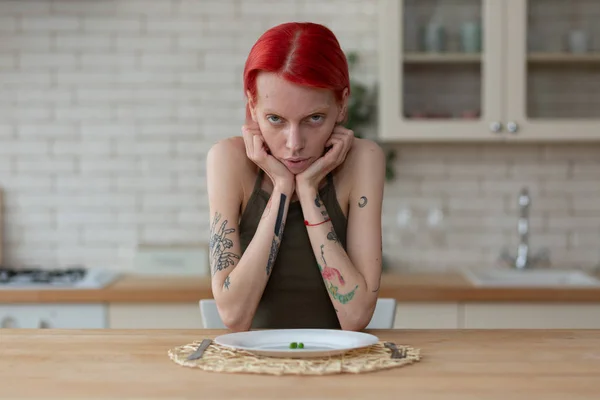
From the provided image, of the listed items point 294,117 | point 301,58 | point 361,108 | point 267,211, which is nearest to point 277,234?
point 267,211

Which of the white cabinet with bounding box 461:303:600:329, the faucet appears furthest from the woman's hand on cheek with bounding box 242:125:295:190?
the faucet

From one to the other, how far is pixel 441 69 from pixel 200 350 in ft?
8.09

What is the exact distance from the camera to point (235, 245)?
6.75 ft

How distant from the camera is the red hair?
1968 mm

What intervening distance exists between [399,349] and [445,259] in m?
2.46

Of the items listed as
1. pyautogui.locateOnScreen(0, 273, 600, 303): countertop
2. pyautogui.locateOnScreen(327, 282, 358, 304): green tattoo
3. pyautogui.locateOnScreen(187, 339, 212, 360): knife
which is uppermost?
pyautogui.locateOnScreen(327, 282, 358, 304): green tattoo

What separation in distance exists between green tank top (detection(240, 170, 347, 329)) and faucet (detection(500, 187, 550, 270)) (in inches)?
79.5

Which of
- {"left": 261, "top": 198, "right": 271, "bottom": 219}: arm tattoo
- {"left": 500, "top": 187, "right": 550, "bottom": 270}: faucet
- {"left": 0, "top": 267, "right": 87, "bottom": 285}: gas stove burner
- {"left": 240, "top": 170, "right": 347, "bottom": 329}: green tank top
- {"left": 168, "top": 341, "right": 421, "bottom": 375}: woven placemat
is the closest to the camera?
{"left": 168, "top": 341, "right": 421, "bottom": 375}: woven placemat

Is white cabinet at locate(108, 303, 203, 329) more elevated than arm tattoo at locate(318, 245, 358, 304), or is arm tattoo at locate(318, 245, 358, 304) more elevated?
arm tattoo at locate(318, 245, 358, 304)

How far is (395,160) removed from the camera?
4.07m

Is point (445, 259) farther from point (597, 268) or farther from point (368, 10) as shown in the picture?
point (368, 10)

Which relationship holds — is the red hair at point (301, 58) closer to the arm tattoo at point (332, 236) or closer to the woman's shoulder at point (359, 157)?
the woman's shoulder at point (359, 157)

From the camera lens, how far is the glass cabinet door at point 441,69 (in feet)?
12.2

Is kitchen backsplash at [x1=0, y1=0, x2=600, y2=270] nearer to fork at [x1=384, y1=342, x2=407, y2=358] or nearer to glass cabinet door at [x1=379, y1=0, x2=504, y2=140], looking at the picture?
glass cabinet door at [x1=379, y1=0, x2=504, y2=140]
